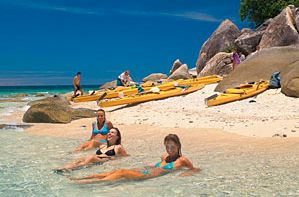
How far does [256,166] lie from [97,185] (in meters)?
2.82

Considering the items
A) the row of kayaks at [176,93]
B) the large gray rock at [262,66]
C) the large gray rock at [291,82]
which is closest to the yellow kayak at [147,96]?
the row of kayaks at [176,93]

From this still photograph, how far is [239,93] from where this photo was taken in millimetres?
15000

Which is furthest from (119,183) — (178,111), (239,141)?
(178,111)

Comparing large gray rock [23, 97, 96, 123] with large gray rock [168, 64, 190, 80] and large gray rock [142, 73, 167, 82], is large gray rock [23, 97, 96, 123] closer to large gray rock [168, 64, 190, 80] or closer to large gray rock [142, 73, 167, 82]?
large gray rock [168, 64, 190, 80]

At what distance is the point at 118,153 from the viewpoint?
7.55 meters

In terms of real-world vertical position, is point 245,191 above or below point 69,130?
below

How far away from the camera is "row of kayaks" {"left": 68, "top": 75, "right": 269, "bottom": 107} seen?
48.6ft

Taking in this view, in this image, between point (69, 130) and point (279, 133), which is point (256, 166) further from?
point (69, 130)

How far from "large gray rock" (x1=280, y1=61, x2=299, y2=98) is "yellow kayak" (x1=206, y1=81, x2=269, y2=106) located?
96cm

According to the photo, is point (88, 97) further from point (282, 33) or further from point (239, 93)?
point (282, 33)

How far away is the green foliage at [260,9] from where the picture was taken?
133ft

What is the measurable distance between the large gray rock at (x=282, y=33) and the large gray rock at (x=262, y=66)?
9.33 metres

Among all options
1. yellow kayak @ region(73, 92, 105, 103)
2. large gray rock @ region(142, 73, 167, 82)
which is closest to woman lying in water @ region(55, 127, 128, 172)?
yellow kayak @ region(73, 92, 105, 103)

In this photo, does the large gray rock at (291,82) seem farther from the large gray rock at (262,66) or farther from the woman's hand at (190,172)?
the woman's hand at (190,172)
